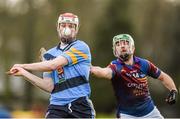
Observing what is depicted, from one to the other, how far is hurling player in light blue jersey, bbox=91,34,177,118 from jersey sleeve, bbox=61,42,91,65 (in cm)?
120

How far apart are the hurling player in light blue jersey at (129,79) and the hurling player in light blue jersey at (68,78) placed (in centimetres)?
132

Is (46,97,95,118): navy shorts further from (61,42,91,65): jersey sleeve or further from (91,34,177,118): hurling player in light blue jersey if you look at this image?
(91,34,177,118): hurling player in light blue jersey

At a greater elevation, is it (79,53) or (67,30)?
(67,30)

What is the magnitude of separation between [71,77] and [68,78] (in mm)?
45

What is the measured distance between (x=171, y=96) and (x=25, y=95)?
3567cm

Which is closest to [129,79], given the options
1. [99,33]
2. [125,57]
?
[125,57]

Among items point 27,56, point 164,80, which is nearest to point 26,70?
point 164,80

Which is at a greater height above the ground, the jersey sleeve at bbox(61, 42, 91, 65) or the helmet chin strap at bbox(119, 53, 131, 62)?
the jersey sleeve at bbox(61, 42, 91, 65)

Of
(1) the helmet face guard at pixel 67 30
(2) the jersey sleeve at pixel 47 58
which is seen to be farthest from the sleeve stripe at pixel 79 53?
(2) the jersey sleeve at pixel 47 58

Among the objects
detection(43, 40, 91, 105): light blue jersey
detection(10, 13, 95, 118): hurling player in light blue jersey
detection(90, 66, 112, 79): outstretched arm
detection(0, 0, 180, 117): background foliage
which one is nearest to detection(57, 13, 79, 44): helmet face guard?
detection(10, 13, 95, 118): hurling player in light blue jersey

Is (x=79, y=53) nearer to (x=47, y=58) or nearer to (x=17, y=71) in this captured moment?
(x=47, y=58)

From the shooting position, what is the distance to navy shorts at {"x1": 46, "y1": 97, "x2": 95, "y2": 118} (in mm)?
9906

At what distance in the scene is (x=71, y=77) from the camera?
9.86 meters

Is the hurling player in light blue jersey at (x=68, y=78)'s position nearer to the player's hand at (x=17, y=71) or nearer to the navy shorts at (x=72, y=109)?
the navy shorts at (x=72, y=109)
